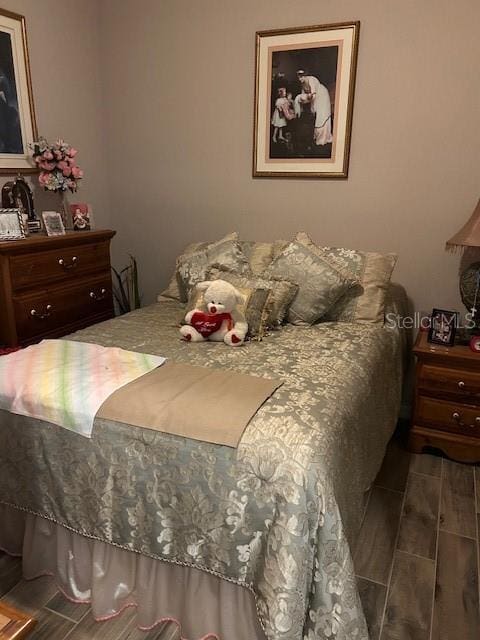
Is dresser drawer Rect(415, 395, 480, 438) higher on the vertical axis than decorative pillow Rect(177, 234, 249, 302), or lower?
lower

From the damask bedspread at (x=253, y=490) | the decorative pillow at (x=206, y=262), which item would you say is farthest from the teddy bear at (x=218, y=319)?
the decorative pillow at (x=206, y=262)

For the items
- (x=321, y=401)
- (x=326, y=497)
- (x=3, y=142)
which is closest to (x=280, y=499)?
(x=326, y=497)

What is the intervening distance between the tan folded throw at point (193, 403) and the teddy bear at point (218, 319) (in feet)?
1.43

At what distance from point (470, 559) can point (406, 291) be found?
147cm

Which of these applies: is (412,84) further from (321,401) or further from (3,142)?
(3,142)

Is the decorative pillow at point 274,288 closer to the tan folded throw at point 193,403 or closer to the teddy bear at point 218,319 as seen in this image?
the teddy bear at point 218,319

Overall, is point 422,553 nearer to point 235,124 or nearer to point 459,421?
point 459,421

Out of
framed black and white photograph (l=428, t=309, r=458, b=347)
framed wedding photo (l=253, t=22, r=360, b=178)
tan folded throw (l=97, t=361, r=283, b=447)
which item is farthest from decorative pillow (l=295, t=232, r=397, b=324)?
tan folded throw (l=97, t=361, r=283, b=447)

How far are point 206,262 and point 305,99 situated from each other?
45.0 inches

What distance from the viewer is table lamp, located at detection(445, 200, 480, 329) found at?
227cm

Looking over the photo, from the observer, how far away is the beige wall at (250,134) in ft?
8.10

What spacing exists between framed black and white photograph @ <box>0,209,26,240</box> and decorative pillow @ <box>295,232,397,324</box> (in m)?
1.45

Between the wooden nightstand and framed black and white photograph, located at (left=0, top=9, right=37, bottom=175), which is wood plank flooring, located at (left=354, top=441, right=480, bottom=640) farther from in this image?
framed black and white photograph, located at (left=0, top=9, right=37, bottom=175)

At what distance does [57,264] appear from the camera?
2445 millimetres
